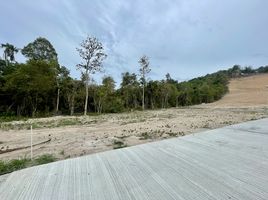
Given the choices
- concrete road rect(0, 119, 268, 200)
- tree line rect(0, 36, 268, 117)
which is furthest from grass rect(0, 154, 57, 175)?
tree line rect(0, 36, 268, 117)

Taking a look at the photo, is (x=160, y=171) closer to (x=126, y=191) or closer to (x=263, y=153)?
(x=126, y=191)

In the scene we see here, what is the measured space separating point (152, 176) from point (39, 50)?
1667 inches

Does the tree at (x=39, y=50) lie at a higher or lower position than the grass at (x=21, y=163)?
higher

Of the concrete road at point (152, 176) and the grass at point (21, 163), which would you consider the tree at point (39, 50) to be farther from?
the concrete road at point (152, 176)

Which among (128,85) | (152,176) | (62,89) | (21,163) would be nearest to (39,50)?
(62,89)

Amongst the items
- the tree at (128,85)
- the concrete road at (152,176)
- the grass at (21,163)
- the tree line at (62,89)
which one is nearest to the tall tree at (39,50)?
the tree line at (62,89)

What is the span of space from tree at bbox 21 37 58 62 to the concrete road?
1500 inches

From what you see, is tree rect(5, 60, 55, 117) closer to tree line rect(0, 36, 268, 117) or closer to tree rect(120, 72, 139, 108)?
tree line rect(0, 36, 268, 117)

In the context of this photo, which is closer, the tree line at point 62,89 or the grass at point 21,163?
the grass at point 21,163

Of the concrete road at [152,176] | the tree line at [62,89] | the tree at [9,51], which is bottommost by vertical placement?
the concrete road at [152,176]

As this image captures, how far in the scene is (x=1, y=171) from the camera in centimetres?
627

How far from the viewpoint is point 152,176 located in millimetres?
5133

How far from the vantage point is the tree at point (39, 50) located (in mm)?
42653

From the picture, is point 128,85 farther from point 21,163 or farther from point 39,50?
point 21,163
